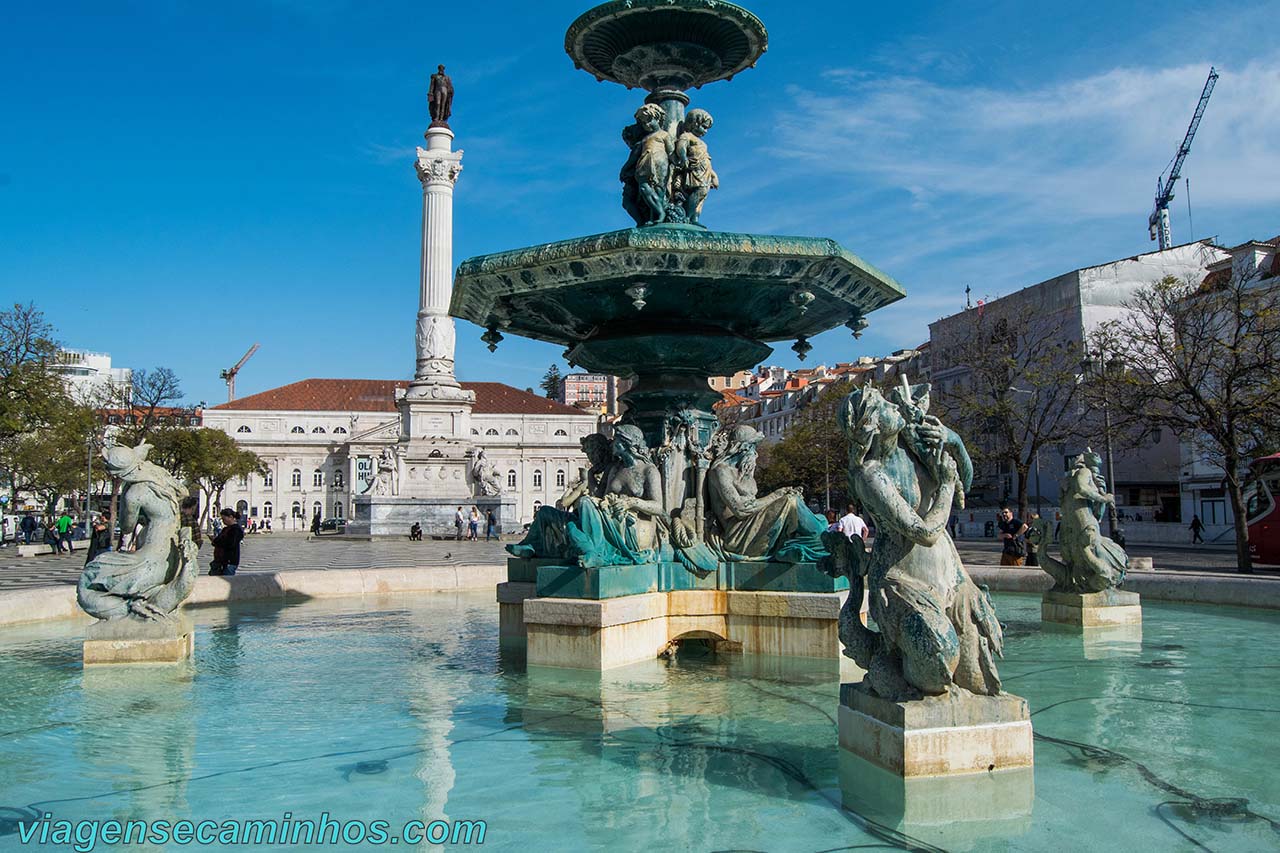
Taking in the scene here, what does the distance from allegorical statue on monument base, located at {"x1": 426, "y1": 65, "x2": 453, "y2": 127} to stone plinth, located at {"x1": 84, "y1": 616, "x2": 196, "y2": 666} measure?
152 ft

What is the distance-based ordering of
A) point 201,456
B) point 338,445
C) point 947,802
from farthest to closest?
point 338,445, point 201,456, point 947,802

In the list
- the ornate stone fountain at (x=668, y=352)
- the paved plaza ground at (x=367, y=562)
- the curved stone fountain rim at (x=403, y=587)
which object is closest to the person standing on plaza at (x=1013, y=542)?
the curved stone fountain rim at (x=403, y=587)

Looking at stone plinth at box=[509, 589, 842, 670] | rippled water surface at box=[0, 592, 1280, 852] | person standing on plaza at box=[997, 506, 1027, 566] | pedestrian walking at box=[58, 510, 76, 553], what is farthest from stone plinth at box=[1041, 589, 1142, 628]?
pedestrian walking at box=[58, 510, 76, 553]

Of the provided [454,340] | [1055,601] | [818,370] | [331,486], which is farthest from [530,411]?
[1055,601]

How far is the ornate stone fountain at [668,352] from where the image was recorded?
6797mm

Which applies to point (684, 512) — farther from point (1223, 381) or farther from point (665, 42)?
point (1223, 381)

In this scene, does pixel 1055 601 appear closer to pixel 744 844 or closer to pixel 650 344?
pixel 650 344

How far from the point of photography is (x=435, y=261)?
160ft

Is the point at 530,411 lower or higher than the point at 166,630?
higher

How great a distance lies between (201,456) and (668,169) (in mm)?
51694

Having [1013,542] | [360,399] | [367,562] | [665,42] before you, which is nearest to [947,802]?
[665,42]

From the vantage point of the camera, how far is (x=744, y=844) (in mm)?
3398

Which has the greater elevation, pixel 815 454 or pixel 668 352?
pixel 815 454

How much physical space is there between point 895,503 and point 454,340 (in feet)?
157
